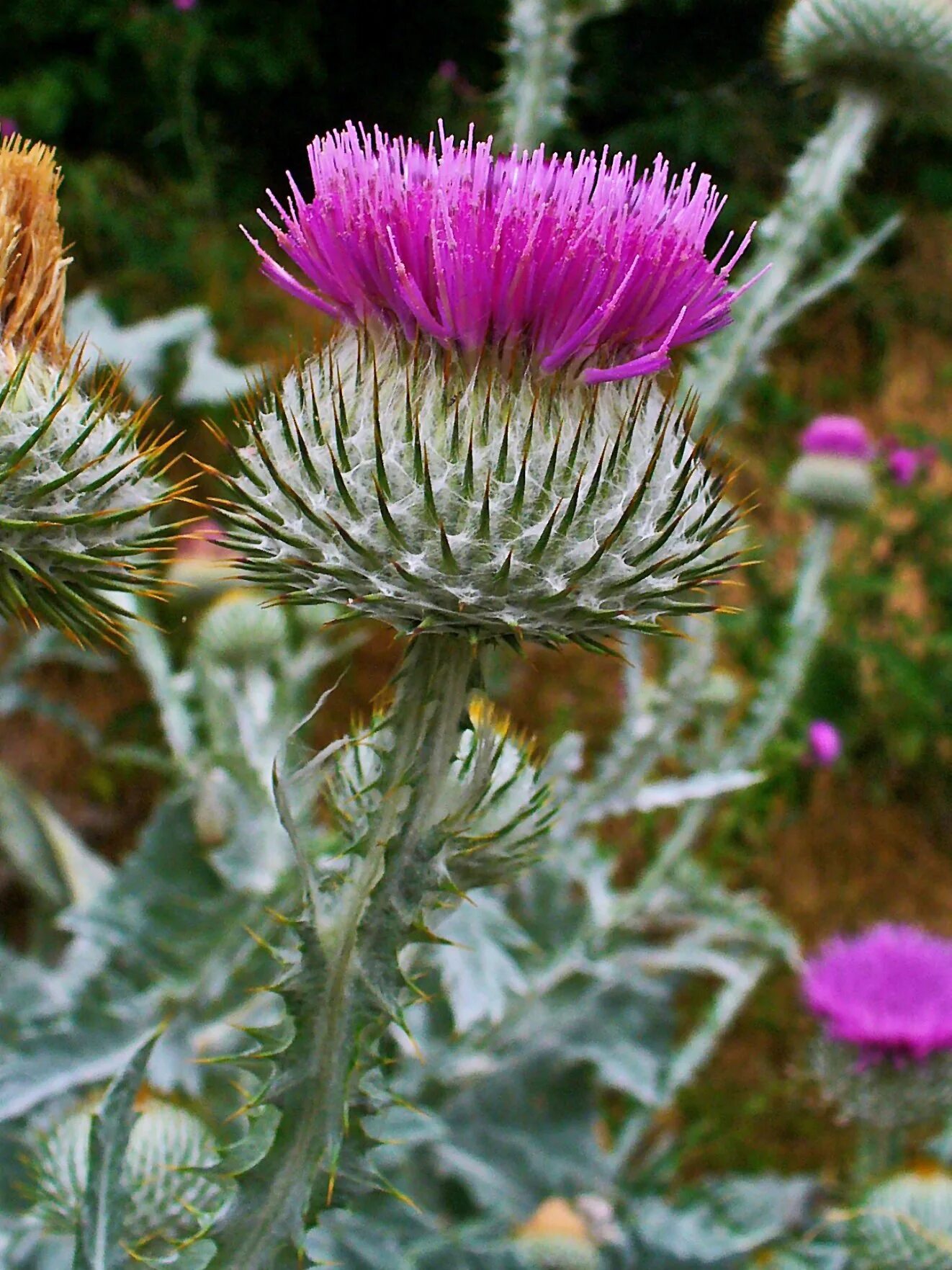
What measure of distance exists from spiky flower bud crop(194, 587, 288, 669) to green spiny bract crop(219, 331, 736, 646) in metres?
1.94

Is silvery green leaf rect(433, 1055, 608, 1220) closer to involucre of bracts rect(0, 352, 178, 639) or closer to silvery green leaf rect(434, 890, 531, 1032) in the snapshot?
silvery green leaf rect(434, 890, 531, 1032)

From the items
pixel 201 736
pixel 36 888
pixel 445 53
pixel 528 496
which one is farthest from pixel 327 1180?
pixel 445 53

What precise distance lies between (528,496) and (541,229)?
289 mm

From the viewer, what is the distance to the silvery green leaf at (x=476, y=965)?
2568 millimetres

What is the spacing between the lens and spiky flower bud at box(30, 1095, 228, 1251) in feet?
7.14

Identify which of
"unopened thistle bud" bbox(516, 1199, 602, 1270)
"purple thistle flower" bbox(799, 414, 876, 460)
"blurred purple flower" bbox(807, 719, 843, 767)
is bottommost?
"unopened thistle bud" bbox(516, 1199, 602, 1270)

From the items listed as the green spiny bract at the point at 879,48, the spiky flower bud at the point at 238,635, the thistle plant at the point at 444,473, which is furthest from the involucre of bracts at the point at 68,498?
the green spiny bract at the point at 879,48

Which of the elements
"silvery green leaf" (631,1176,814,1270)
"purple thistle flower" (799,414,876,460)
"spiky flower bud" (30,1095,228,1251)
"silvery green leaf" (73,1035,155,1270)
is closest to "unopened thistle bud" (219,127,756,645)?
"silvery green leaf" (73,1035,155,1270)

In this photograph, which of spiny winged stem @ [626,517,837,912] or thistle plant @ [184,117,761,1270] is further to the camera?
spiny winged stem @ [626,517,837,912]

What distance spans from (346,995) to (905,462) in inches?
196

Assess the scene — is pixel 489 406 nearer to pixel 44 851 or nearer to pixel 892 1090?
pixel 892 1090

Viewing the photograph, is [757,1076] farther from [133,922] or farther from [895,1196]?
[133,922]

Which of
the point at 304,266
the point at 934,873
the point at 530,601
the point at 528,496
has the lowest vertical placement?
the point at 530,601

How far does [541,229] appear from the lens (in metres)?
1.40
